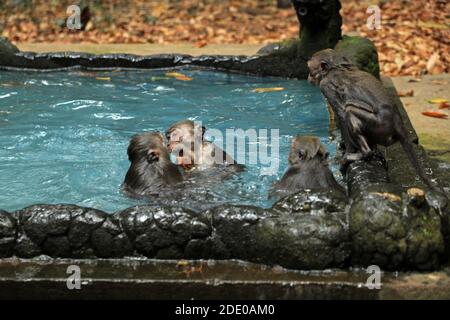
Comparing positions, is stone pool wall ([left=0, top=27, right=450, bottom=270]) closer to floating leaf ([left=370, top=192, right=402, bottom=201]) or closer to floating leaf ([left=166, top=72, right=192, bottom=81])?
floating leaf ([left=370, top=192, right=402, bottom=201])

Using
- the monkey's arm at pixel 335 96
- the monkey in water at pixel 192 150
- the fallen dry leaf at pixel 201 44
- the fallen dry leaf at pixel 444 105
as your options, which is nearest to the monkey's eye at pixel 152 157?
the monkey in water at pixel 192 150

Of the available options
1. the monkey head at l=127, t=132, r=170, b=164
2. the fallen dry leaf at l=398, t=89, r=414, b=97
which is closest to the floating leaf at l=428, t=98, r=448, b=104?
the fallen dry leaf at l=398, t=89, r=414, b=97

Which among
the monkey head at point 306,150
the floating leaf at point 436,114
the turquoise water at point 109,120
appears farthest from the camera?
the floating leaf at point 436,114

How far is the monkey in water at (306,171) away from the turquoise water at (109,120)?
40cm

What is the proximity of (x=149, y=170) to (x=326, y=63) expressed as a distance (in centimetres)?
182

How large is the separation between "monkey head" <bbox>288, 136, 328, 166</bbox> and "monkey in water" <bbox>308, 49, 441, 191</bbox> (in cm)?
21

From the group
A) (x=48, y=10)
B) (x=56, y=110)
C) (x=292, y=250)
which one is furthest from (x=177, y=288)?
(x=48, y=10)

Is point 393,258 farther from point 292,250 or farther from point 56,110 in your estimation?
point 56,110

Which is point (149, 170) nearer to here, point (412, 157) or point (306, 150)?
point (306, 150)

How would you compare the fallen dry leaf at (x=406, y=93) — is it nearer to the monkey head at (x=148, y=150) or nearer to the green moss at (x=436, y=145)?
the green moss at (x=436, y=145)

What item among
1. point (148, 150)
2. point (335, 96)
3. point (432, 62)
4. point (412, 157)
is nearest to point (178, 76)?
point (432, 62)

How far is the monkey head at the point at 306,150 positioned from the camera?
707cm

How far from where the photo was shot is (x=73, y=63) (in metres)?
12.8

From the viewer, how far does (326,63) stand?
293 inches
